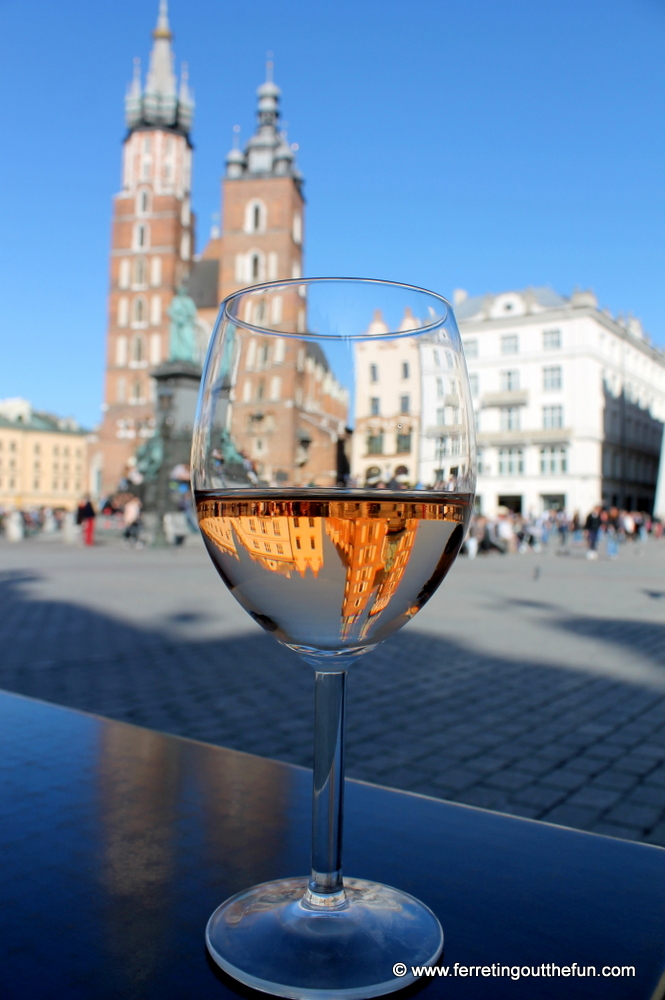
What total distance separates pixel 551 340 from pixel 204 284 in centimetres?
2609

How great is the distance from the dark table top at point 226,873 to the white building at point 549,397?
46.2 m

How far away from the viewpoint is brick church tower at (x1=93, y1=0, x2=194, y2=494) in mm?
52875

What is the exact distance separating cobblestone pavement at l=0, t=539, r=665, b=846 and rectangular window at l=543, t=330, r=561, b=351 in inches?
1520

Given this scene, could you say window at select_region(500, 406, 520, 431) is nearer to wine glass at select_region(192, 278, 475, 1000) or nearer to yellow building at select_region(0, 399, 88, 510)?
wine glass at select_region(192, 278, 475, 1000)

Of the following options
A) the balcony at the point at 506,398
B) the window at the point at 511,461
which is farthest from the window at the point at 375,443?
the window at the point at 511,461

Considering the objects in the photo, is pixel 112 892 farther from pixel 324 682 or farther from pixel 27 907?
pixel 324 682

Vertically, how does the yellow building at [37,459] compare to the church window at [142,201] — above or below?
below

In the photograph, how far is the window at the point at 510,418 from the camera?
48719mm

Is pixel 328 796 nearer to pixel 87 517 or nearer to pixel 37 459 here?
pixel 87 517

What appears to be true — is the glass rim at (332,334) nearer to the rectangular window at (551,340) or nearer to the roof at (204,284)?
the rectangular window at (551,340)

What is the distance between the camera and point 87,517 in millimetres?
21641

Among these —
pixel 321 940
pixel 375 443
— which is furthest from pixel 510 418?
pixel 321 940

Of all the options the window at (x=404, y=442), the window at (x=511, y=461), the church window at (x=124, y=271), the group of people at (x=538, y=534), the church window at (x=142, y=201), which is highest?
the church window at (x=142, y=201)

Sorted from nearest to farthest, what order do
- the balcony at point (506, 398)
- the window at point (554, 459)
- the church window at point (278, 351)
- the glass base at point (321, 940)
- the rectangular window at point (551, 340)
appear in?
the glass base at point (321, 940)
the church window at point (278, 351)
the rectangular window at point (551, 340)
the window at point (554, 459)
the balcony at point (506, 398)
